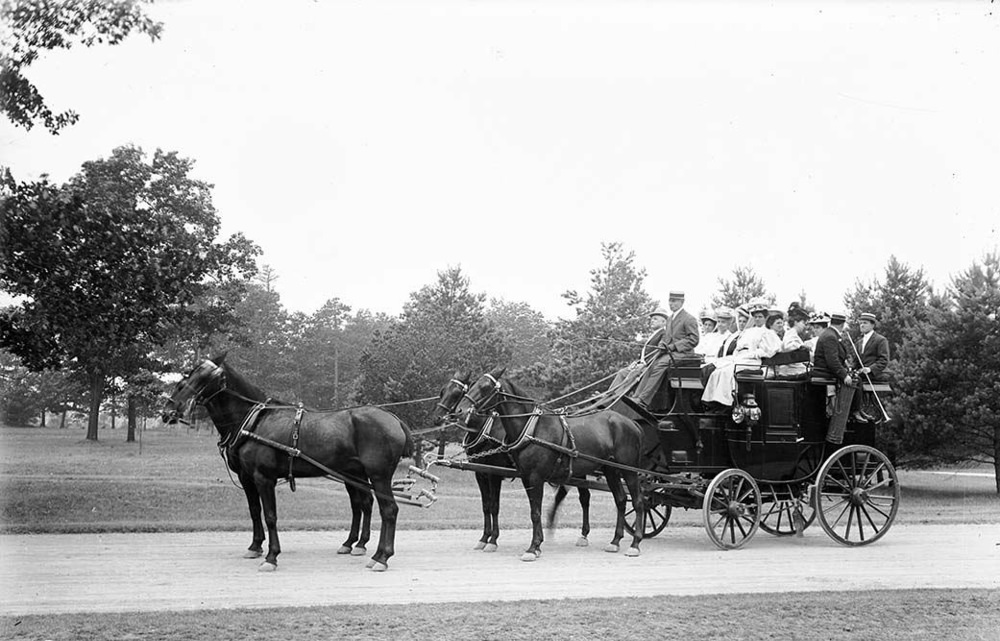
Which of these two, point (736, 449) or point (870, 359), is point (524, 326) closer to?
point (870, 359)

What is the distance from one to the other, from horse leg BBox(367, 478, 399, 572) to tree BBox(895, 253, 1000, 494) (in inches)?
958

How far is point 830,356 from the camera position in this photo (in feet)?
44.7

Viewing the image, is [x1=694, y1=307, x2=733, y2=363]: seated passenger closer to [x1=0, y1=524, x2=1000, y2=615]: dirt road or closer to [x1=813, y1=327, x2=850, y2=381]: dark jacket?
[x1=813, y1=327, x2=850, y2=381]: dark jacket

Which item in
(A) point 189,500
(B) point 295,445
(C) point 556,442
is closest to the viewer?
(B) point 295,445

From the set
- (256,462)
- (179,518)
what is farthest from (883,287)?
(256,462)

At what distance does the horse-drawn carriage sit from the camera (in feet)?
42.1

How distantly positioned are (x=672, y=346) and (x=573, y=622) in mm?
5997

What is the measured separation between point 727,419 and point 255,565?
22.5ft

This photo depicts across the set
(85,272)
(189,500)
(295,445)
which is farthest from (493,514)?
(189,500)

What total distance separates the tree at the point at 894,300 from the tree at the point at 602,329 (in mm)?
9126

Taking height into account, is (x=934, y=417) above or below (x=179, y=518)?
above

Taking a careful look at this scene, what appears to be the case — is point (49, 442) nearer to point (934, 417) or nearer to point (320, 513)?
point (320, 513)

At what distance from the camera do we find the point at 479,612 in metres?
8.30

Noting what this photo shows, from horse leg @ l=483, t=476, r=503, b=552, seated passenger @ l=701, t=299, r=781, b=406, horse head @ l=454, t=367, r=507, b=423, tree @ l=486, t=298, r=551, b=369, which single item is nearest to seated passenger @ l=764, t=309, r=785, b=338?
seated passenger @ l=701, t=299, r=781, b=406
